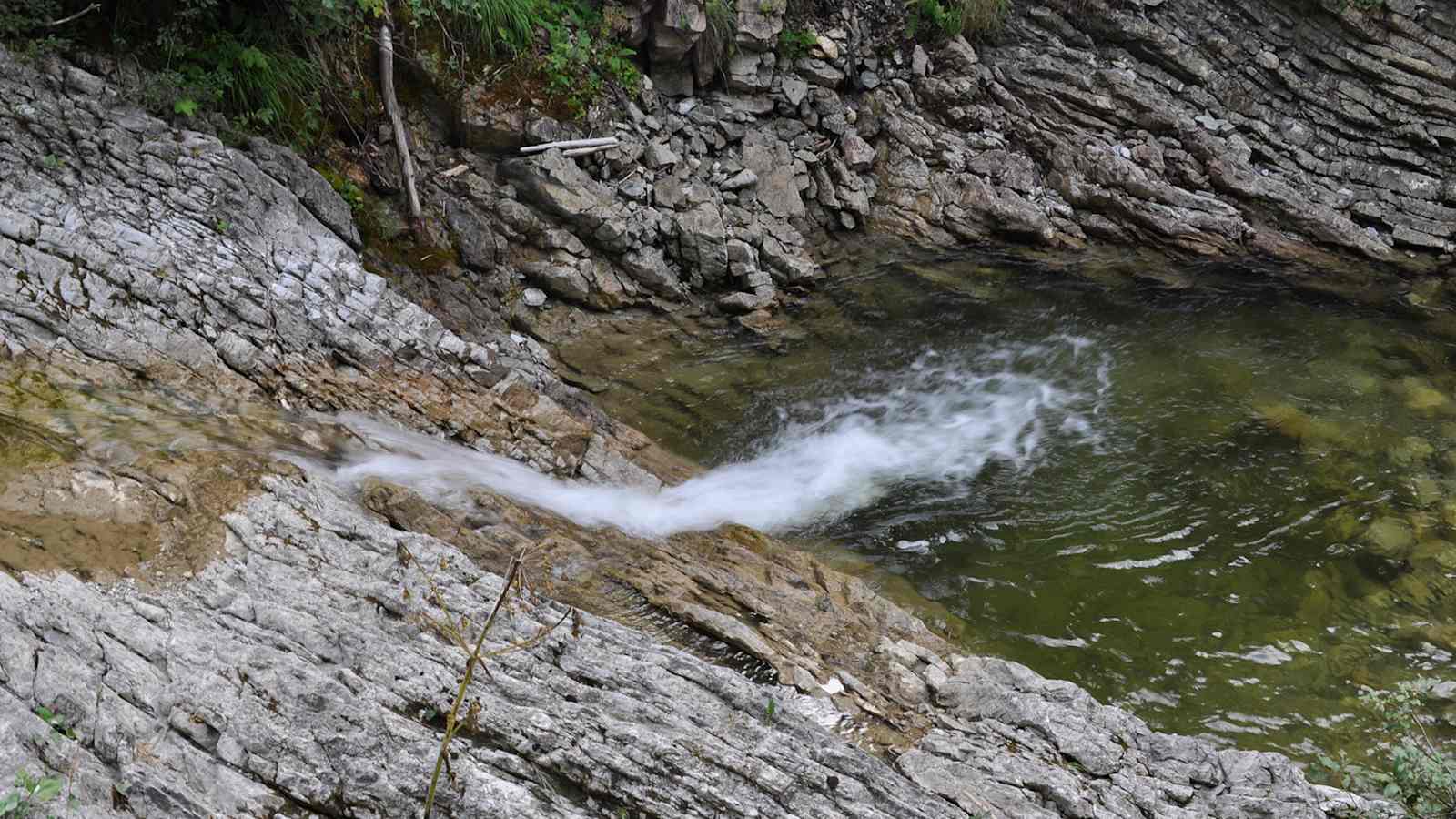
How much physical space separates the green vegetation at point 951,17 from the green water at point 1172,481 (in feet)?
11.5

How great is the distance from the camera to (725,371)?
9.14m

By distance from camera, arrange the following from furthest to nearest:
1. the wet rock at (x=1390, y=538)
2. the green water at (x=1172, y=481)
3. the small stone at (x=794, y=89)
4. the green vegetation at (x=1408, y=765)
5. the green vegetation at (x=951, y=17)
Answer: the green vegetation at (x=951, y=17), the small stone at (x=794, y=89), the wet rock at (x=1390, y=538), the green water at (x=1172, y=481), the green vegetation at (x=1408, y=765)

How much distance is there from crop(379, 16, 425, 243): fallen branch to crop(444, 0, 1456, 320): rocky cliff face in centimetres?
247

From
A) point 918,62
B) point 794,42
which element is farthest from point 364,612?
point 918,62

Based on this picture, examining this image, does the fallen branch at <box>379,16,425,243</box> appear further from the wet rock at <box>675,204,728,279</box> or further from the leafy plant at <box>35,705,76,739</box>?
the leafy plant at <box>35,705,76,739</box>

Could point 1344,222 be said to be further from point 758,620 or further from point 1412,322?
point 758,620

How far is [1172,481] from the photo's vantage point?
7.98 metres

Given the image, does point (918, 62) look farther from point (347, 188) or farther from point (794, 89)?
point (347, 188)

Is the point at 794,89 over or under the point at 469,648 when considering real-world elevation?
over

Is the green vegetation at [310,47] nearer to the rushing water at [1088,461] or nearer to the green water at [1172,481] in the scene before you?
the rushing water at [1088,461]

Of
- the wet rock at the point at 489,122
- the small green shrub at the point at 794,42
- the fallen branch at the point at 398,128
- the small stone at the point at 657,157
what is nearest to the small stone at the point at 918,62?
the small green shrub at the point at 794,42

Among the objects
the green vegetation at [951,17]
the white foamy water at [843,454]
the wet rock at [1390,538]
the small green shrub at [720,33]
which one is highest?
the green vegetation at [951,17]

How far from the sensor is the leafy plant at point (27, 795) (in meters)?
3.11

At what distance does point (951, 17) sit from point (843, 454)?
23.6ft
